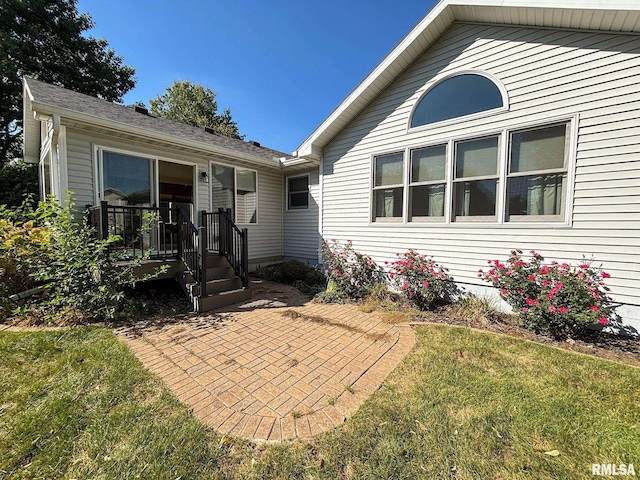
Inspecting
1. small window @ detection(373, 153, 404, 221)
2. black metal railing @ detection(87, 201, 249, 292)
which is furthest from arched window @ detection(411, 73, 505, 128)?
black metal railing @ detection(87, 201, 249, 292)

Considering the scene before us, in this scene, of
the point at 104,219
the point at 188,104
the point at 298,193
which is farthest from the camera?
the point at 188,104

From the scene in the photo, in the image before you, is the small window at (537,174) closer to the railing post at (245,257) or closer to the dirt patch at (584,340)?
the dirt patch at (584,340)

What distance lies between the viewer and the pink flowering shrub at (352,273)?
595cm

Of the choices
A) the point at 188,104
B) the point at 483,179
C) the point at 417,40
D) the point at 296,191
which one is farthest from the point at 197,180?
the point at 188,104

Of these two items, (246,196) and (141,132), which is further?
(246,196)

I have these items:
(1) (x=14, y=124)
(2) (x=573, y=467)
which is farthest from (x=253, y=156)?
(1) (x=14, y=124)

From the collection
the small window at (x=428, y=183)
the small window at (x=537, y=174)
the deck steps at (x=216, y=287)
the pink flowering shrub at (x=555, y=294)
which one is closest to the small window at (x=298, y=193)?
the deck steps at (x=216, y=287)

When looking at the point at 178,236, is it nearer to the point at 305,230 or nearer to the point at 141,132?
the point at 141,132

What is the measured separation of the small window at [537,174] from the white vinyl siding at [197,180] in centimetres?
635

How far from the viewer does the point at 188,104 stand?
88.4ft

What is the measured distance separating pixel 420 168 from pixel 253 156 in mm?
4555

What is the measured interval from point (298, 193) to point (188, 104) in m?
25.6

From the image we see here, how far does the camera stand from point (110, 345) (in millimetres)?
3373

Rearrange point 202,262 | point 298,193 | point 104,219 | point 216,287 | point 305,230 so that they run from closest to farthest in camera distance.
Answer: point 104,219 → point 202,262 → point 216,287 → point 305,230 → point 298,193
